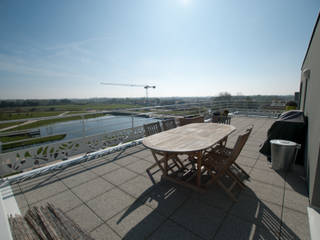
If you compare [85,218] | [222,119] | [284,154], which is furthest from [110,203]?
[222,119]

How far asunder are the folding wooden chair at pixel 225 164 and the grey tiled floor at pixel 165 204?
0.15 meters

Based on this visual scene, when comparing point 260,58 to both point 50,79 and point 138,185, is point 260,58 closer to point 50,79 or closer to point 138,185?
point 138,185

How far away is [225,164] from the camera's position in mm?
1794

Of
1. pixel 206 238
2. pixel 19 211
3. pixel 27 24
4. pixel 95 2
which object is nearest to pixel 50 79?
pixel 27 24

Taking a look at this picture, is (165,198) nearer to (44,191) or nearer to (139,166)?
(139,166)

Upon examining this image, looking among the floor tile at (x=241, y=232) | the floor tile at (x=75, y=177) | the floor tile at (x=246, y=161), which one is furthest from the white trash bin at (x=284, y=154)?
the floor tile at (x=75, y=177)

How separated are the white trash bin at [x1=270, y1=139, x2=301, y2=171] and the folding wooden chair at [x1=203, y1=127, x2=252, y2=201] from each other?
92 centimetres

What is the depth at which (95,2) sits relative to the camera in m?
4.48

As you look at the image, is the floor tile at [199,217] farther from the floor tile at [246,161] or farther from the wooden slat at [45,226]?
the floor tile at [246,161]

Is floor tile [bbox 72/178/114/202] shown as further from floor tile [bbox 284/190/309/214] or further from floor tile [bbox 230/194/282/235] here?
floor tile [bbox 284/190/309/214]

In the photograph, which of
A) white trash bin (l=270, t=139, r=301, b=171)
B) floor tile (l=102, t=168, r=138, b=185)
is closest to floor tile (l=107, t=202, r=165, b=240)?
floor tile (l=102, t=168, r=138, b=185)

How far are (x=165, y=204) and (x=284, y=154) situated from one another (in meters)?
2.27

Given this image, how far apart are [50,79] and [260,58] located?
22745mm

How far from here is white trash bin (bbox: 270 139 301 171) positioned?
8.02 ft
